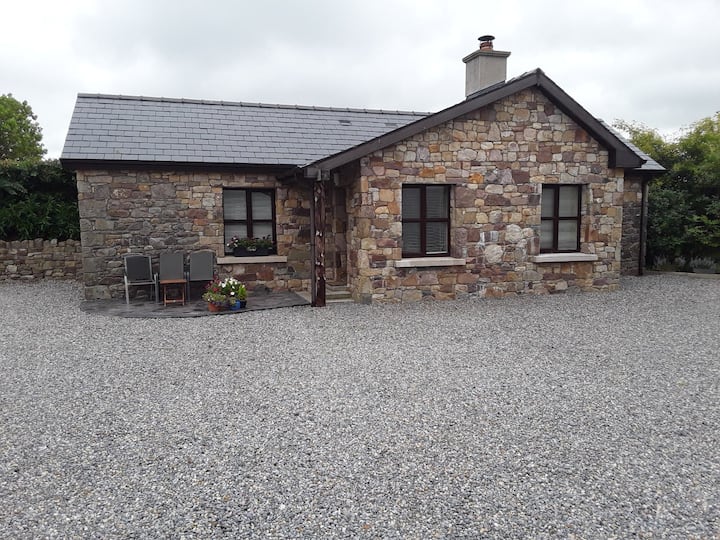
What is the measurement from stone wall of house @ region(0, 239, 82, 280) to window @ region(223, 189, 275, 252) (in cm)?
531

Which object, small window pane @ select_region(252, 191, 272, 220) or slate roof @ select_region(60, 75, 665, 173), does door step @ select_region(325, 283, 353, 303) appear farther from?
slate roof @ select_region(60, 75, 665, 173)

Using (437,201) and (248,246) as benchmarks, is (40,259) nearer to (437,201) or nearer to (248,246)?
(248,246)

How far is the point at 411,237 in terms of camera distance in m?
10.3

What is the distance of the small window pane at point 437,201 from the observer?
10.3 m

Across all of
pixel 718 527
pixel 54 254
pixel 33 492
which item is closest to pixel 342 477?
pixel 33 492

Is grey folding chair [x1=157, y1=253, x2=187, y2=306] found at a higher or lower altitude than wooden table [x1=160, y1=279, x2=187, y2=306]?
higher

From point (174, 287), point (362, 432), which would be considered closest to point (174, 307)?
point (174, 287)

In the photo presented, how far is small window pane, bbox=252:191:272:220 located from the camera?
11.5 metres

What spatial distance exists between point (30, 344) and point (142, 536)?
5.49 meters

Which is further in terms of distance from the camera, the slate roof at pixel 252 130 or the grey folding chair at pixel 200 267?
the grey folding chair at pixel 200 267

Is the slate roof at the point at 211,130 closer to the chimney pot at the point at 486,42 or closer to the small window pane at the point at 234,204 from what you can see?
the small window pane at the point at 234,204

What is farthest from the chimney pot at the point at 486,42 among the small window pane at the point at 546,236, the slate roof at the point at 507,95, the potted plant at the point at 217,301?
the potted plant at the point at 217,301

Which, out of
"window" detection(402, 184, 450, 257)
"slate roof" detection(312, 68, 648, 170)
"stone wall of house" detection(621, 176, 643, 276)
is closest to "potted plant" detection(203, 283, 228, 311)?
"slate roof" detection(312, 68, 648, 170)

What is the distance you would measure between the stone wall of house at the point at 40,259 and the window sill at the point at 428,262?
355 inches
